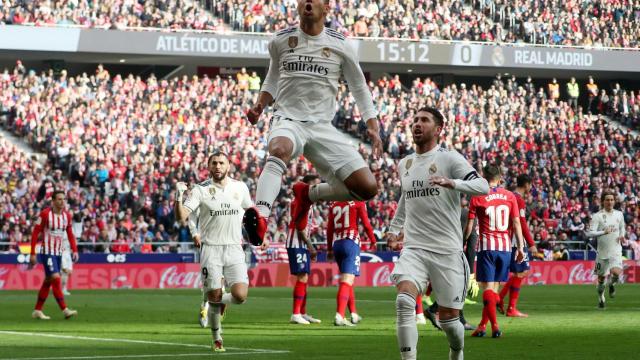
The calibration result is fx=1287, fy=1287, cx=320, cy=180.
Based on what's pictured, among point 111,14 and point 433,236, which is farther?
point 111,14

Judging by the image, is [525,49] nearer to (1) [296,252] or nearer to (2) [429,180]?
(1) [296,252]

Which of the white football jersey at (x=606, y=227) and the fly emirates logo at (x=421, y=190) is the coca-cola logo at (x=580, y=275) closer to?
the white football jersey at (x=606, y=227)

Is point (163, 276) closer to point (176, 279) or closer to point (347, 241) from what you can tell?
point (176, 279)

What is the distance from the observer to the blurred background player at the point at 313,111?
1140cm

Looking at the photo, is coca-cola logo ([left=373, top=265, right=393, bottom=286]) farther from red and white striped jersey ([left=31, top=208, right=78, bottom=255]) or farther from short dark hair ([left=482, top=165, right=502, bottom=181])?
short dark hair ([left=482, top=165, right=502, bottom=181])

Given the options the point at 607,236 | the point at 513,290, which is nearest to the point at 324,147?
the point at 513,290

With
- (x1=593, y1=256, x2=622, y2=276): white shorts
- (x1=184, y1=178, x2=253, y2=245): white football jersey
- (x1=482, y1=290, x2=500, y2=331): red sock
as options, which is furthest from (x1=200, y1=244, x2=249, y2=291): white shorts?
(x1=593, y1=256, x2=622, y2=276): white shorts

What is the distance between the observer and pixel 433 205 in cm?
1195

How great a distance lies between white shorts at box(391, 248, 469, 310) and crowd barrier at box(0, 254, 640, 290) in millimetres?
25160

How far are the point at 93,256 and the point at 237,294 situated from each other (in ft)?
69.7

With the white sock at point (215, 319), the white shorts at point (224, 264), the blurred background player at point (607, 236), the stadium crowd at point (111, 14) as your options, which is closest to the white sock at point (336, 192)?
the white sock at point (215, 319)

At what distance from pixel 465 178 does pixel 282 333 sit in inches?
299

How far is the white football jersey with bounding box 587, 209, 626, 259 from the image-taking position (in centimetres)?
2628

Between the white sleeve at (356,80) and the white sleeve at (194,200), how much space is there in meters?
4.38
